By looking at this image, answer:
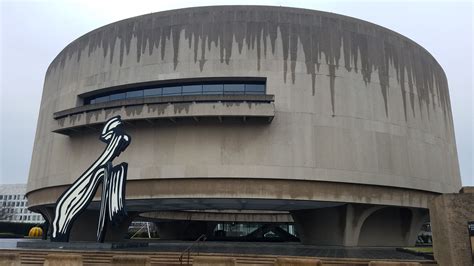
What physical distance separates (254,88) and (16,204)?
131 meters

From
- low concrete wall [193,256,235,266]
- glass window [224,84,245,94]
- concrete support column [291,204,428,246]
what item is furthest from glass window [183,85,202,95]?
low concrete wall [193,256,235,266]

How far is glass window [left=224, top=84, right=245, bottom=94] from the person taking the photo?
27.9 meters

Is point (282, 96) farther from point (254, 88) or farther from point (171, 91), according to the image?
point (171, 91)

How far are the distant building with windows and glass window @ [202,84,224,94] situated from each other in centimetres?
12096

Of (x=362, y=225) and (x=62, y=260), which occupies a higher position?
(x=362, y=225)

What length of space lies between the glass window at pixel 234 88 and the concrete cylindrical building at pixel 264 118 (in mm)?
80

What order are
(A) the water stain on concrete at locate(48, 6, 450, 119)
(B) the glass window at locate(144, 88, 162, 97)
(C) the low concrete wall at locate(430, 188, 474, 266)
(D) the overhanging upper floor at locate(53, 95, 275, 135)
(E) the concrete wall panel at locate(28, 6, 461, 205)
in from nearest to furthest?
(C) the low concrete wall at locate(430, 188, 474, 266) → (D) the overhanging upper floor at locate(53, 95, 275, 135) → (E) the concrete wall panel at locate(28, 6, 461, 205) → (A) the water stain on concrete at locate(48, 6, 450, 119) → (B) the glass window at locate(144, 88, 162, 97)

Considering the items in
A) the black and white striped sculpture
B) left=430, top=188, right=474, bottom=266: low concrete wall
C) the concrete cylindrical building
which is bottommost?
left=430, top=188, right=474, bottom=266: low concrete wall

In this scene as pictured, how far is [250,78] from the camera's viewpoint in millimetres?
27516

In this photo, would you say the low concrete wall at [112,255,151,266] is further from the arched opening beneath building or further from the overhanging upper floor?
the arched opening beneath building

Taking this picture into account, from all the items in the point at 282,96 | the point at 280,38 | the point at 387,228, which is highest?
the point at 280,38

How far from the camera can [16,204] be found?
132375 mm

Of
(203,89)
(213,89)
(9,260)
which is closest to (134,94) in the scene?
(203,89)

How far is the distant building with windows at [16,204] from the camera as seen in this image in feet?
424
